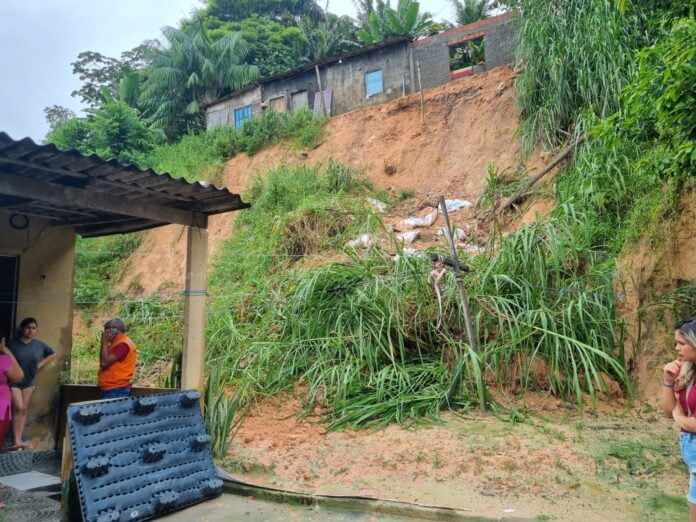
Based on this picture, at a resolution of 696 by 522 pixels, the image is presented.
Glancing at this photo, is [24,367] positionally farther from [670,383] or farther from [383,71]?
[383,71]

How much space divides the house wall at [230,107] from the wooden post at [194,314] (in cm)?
1523

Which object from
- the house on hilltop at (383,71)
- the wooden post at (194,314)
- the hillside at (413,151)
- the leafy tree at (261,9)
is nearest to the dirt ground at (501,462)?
the wooden post at (194,314)

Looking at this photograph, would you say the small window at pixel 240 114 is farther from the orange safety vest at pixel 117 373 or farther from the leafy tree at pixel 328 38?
the orange safety vest at pixel 117 373

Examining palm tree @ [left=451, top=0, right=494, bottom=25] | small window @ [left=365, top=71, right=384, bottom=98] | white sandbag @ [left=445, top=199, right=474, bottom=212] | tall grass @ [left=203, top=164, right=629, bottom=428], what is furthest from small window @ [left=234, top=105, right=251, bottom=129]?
tall grass @ [left=203, top=164, right=629, bottom=428]

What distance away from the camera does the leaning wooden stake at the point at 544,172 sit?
27.5 feet

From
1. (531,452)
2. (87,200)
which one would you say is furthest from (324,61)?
(531,452)

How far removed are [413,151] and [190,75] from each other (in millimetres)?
12504

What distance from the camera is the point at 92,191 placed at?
3814mm

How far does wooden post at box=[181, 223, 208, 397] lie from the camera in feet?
14.4

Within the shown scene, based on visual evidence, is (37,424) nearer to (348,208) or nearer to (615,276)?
(615,276)

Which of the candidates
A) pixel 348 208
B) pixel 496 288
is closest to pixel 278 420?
pixel 496 288

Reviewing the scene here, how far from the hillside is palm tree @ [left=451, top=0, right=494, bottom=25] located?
7.47 meters

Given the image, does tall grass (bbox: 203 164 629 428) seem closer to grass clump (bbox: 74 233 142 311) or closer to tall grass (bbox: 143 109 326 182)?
grass clump (bbox: 74 233 142 311)

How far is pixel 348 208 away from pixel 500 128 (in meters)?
4.45
